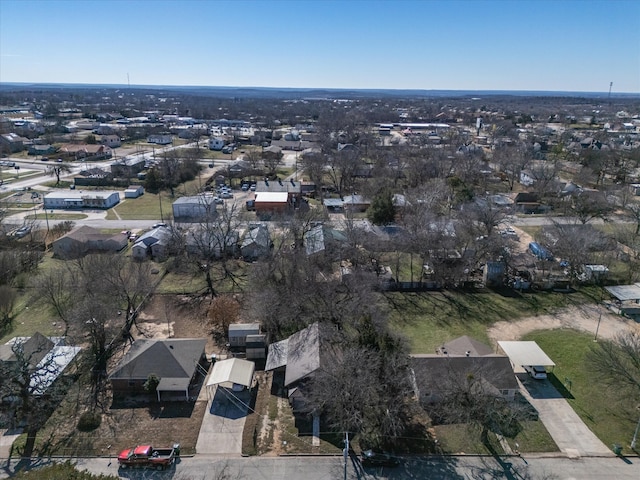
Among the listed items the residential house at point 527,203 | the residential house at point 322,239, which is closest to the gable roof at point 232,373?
the residential house at point 322,239

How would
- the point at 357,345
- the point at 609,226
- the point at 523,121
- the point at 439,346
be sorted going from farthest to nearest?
1. the point at 523,121
2. the point at 609,226
3. the point at 439,346
4. the point at 357,345

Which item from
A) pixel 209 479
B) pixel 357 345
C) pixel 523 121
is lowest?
pixel 209 479

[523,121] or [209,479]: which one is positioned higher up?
[523,121]

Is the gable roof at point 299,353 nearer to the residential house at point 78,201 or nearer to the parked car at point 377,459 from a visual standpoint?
the parked car at point 377,459

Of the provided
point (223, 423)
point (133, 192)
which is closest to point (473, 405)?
point (223, 423)

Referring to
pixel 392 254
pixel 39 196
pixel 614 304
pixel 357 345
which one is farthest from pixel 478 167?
pixel 39 196

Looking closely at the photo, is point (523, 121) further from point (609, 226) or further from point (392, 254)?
point (392, 254)

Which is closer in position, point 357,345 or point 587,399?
point 357,345

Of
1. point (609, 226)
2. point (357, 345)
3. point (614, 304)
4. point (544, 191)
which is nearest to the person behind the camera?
point (357, 345)
